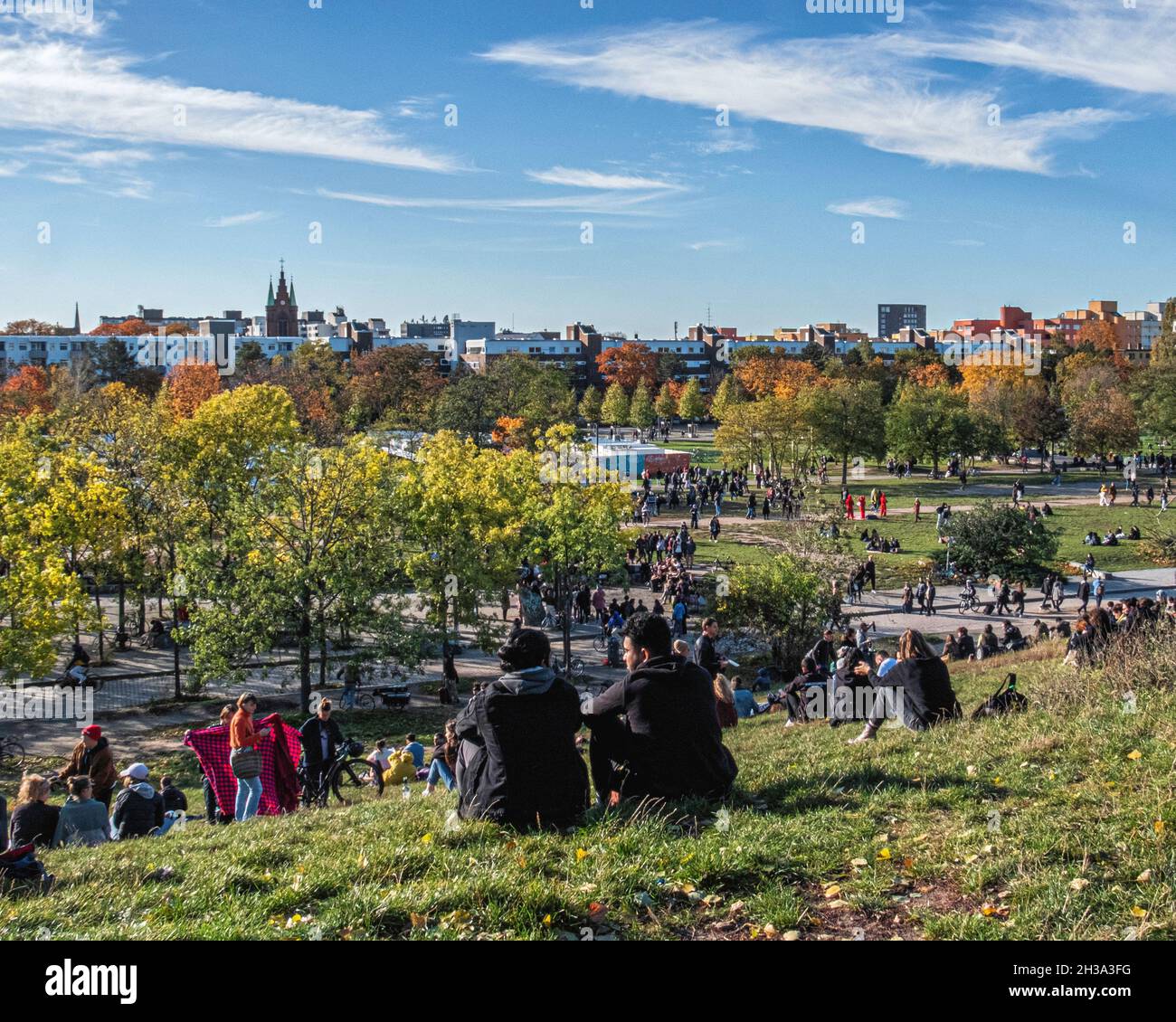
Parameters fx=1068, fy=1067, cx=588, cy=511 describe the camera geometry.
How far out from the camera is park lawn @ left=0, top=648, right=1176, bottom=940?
502 cm

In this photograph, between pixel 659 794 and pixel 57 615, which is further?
pixel 57 615

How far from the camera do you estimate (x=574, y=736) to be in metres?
6.54

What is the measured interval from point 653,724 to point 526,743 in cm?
80

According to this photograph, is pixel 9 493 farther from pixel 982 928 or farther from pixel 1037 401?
pixel 1037 401

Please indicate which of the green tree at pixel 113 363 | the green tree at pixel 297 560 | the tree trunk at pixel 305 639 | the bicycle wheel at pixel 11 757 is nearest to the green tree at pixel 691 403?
the green tree at pixel 113 363

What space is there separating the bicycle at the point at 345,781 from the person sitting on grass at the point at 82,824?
1.92 metres

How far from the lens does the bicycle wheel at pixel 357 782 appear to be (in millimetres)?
11445

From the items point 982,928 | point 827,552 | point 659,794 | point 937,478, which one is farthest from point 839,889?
point 937,478

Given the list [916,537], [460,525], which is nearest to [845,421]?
[916,537]

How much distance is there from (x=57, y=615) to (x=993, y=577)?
2489 centimetres

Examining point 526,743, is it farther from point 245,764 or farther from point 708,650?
point 245,764

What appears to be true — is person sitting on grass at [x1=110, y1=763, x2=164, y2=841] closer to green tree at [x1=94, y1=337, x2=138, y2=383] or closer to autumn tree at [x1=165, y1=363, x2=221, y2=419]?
autumn tree at [x1=165, y1=363, x2=221, y2=419]

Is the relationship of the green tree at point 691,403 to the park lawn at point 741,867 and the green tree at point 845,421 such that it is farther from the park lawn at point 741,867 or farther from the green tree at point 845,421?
the park lawn at point 741,867
